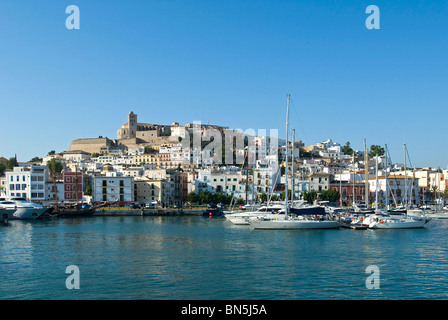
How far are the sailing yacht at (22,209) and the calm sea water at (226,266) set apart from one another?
22381 millimetres

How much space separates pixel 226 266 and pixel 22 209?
140 ft

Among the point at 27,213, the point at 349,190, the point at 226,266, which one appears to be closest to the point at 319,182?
the point at 349,190

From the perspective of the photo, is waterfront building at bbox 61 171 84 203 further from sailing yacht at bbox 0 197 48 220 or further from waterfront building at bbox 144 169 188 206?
sailing yacht at bbox 0 197 48 220

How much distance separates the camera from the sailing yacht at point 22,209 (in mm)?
56250

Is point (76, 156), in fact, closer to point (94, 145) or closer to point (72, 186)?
point (94, 145)

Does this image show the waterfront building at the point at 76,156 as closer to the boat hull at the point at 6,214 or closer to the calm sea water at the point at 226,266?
the boat hull at the point at 6,214

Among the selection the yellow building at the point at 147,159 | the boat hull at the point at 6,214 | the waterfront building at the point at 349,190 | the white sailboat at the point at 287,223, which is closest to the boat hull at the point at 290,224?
the white sailboat at the point at 287,223

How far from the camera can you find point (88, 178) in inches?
3059

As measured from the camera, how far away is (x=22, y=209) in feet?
188

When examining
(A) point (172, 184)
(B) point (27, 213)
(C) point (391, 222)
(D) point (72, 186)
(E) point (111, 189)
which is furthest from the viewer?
(A) point (172, 184)

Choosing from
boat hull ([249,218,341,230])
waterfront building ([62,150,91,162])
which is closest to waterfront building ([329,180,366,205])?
boat hull ([249,218,341,230])

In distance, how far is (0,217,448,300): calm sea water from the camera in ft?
56.8
